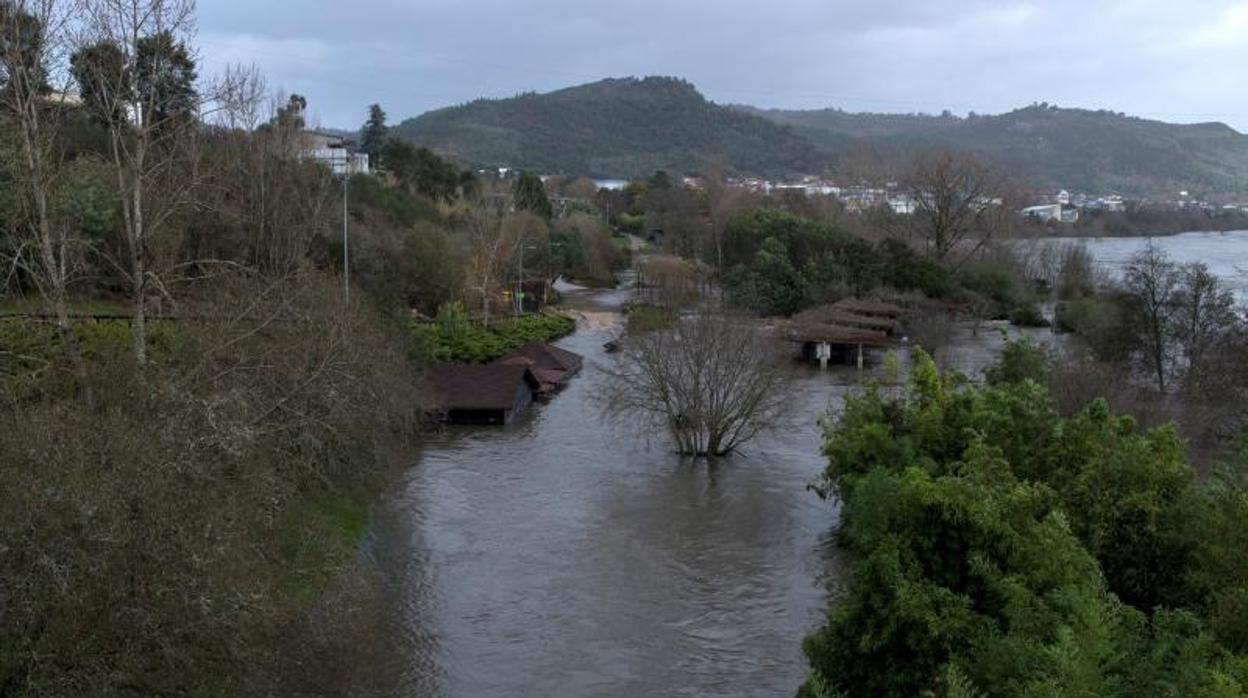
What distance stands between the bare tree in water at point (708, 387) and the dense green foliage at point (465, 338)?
32.4 ft

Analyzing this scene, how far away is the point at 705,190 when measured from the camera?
112 metres

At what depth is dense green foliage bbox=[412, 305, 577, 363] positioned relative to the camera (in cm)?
4516

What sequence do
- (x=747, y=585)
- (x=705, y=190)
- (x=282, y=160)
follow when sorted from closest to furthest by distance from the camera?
(x=747, y=585) → (x=282, y=160) → (x=705, y=190)

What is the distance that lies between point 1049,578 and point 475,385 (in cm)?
2897

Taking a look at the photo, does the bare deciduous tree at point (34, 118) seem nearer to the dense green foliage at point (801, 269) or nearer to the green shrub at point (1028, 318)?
the dense green foliage at point (801, 269)

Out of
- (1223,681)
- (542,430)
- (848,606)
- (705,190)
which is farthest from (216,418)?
(705,190)

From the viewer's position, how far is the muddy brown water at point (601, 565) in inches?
723

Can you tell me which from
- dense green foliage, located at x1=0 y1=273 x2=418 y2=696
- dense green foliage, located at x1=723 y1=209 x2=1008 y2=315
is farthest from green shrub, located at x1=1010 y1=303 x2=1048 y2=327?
dense green foliage, located at x1=0 y1=273 x2=418 y2=696

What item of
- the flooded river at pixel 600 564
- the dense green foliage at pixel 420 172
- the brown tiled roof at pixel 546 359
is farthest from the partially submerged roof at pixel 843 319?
the dense green foliage at pixel 420 172

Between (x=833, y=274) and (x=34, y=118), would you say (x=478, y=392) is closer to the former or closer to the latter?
(x=34, y=118)

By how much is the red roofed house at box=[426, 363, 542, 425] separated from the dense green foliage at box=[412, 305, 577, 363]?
1.20m

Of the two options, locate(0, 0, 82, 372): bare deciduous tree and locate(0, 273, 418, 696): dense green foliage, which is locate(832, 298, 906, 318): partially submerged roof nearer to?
locate(0, 273, 418, 696): dense green foliage

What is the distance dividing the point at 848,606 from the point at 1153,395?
23.2 meters

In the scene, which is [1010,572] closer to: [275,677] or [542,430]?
[275,677]
